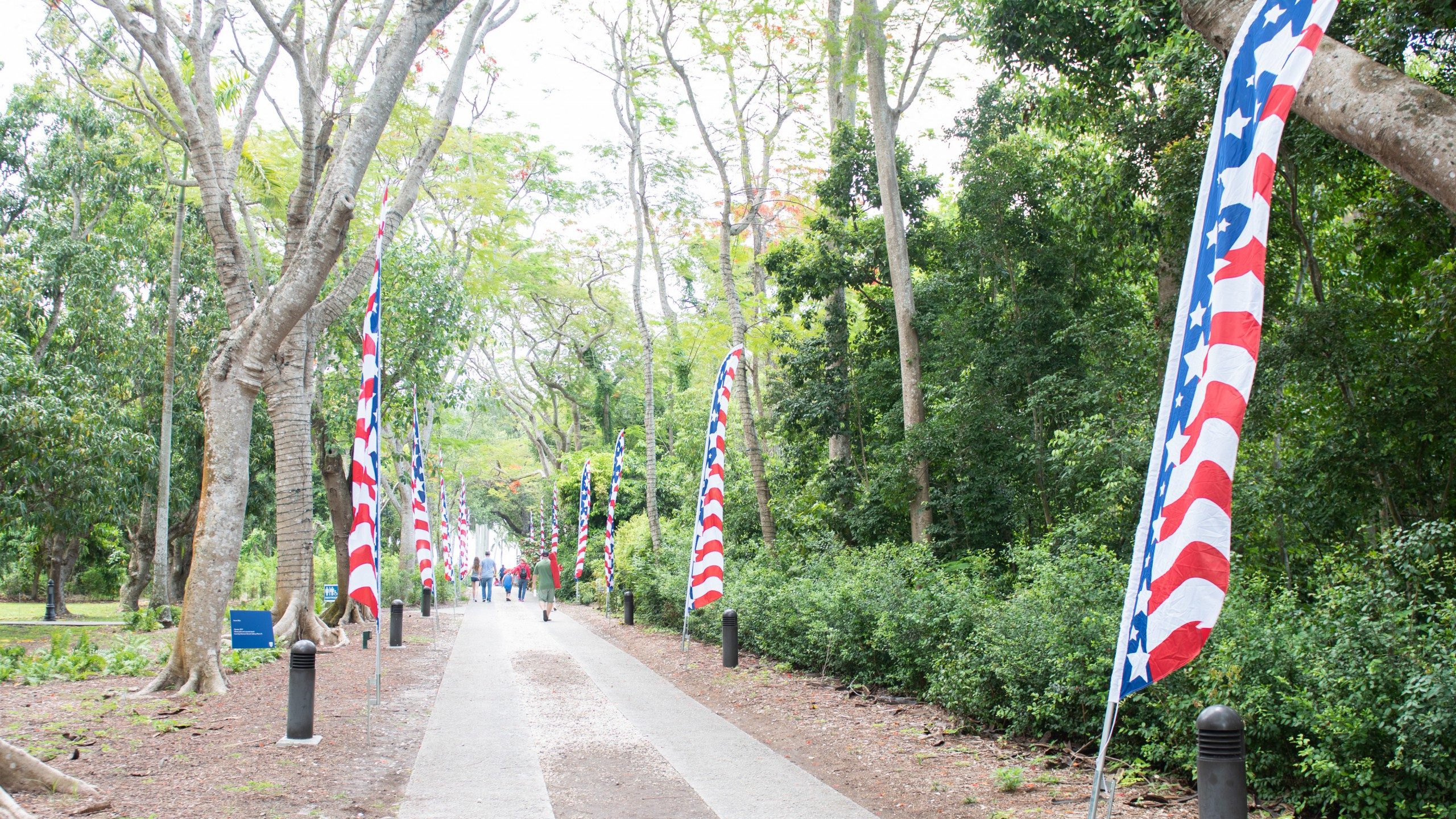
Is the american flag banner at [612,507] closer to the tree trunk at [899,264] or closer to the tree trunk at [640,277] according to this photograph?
the tree trunk at [640,277]

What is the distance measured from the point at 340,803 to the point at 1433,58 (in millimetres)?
10143

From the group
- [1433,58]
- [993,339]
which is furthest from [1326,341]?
[993,339]

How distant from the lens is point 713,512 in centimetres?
1295

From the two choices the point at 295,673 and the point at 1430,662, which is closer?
the point at 1430,662

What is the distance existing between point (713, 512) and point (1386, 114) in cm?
917

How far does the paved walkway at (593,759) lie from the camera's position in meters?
5.63

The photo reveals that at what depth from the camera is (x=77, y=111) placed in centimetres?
1939

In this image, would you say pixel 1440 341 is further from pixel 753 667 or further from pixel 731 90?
pixel 731 90

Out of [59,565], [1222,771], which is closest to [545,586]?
[59,565]

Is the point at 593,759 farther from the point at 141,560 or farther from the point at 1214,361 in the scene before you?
the point at 141,560

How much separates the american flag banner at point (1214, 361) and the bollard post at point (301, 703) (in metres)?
6.16

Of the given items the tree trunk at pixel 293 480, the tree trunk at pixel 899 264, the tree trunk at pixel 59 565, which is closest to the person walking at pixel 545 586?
the tree trunk at pixel 293 480

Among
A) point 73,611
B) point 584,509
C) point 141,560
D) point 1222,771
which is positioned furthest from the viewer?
point 73,611

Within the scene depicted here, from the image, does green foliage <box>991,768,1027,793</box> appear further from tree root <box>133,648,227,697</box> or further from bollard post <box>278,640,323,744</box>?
tree root <box>133,648,227,697</box>
